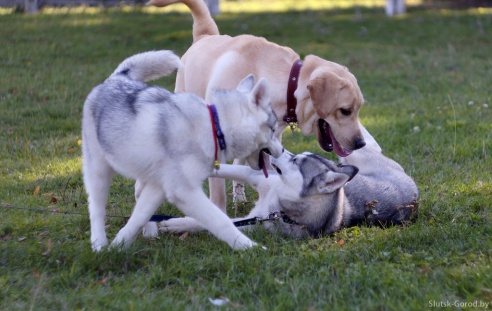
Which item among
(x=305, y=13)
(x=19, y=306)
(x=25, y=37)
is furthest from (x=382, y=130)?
(x=305, y=13)

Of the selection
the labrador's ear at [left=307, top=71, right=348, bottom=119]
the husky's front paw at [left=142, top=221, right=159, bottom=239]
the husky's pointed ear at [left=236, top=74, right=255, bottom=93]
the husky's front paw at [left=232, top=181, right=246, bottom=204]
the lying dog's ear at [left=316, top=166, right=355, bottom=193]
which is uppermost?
the husky's pointed ear at [left=236, top=74, right=255, bottom=93]

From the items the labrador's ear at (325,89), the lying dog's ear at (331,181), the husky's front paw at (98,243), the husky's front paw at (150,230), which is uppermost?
the labrador's ear at (325,89)

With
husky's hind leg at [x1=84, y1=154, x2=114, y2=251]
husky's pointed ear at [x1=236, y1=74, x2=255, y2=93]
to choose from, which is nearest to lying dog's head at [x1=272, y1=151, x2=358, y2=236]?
husky's pointed ear at [x1=236, y1=74, x2=255, y2=93]

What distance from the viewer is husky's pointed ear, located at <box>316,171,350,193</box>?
15.0 feet

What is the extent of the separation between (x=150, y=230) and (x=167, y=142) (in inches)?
33.8

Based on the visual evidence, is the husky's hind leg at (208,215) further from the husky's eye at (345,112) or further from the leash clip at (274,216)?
the husky's eye at (345,112)

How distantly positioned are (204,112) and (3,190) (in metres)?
2.16

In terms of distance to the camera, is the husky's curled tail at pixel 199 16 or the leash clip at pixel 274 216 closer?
the leash clip at pixel 274 216

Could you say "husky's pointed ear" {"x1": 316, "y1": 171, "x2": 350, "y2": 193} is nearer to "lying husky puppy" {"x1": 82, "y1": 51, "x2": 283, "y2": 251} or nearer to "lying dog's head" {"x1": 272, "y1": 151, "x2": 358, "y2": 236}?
"lying dog's head" {"x1": 272, "y1": 151, "x2": 358, "y2": 236}

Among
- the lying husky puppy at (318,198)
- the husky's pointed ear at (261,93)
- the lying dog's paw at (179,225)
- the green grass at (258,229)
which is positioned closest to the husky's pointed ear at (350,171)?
the lying husky puppy at (318,198)

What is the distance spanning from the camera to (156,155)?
13.1ft

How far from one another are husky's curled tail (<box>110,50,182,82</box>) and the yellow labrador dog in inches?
13.7

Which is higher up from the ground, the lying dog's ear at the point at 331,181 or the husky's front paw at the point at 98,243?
the lying dog's ear at the point at 331,181

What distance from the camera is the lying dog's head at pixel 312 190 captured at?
465 cm
